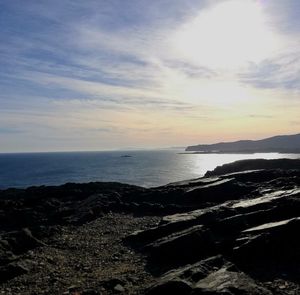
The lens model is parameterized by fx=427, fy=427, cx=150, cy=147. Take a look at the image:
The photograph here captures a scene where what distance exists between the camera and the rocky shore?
19.2 metres

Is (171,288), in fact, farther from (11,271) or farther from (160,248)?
(11,271)

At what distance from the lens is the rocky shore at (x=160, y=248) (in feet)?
62.9

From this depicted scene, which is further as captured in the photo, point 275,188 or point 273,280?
point 275,188

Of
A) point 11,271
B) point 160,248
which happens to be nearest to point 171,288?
point 160,248

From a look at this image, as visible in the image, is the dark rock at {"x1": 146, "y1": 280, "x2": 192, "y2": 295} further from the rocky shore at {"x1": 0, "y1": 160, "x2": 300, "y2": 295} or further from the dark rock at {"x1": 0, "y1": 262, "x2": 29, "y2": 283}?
the dark rock at {"x1": 0, "y1": 262, "x2": 29, "y2": 283}

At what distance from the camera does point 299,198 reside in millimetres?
28031

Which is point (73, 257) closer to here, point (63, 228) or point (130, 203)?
point (63, 228)

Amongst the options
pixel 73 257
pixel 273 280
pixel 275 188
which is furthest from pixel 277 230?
pixel 275 188

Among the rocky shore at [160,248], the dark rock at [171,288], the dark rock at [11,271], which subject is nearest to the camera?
the dark rock at [171,288]

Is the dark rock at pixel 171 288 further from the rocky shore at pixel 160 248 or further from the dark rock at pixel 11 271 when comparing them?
the dark rock at pixel 11 271

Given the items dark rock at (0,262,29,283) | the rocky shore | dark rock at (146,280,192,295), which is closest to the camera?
dark rock at (146,280,192,295)

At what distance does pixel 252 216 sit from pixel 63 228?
16.4 meters

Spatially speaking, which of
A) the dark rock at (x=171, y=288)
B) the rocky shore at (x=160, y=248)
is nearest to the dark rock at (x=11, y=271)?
the rocky shore at (x=160, y=248)

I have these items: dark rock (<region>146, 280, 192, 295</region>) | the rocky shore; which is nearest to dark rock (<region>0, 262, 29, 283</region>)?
the rocky shore
